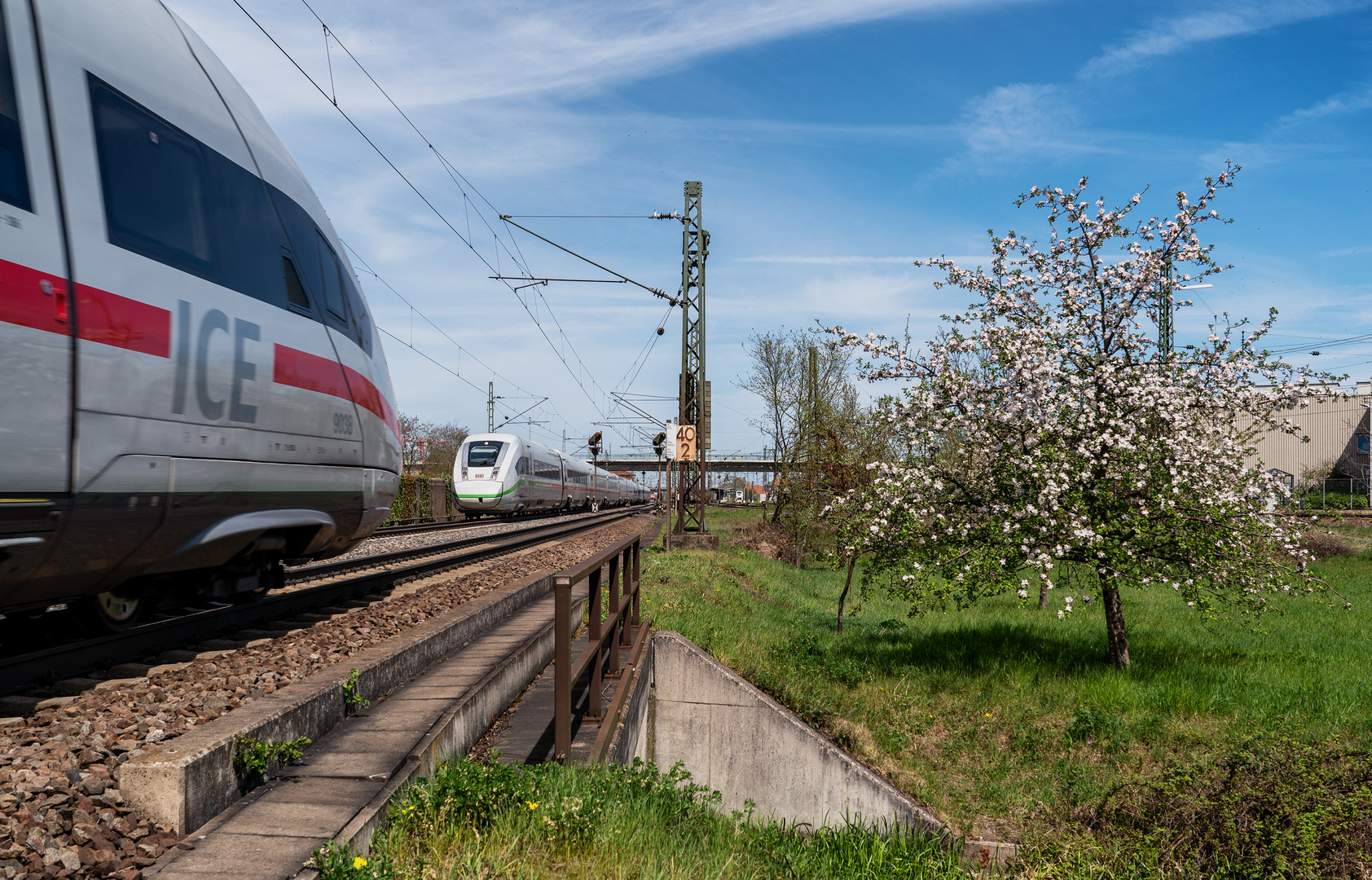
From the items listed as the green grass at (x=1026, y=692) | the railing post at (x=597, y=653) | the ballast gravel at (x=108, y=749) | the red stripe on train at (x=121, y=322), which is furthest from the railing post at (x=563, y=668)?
the green grass at (x=1026, y=692)

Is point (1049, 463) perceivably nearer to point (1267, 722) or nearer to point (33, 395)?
point (1267, 722)

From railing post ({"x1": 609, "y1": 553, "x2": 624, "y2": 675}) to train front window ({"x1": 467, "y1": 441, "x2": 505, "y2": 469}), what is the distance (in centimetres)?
2315

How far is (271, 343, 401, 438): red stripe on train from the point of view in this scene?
609 centimetres

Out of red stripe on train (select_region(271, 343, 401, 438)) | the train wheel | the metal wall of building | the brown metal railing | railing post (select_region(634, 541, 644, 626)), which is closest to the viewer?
the brown metal railing

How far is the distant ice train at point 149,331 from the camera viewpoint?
4.16 metres

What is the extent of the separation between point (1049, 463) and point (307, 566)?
9209mm

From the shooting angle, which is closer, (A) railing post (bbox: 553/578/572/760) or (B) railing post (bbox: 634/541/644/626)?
(A) railing post (bbox: 553/578/572/760)

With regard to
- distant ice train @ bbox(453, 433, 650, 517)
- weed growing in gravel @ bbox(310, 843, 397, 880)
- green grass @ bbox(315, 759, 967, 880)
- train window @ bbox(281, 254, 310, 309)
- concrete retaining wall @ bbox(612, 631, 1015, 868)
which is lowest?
concrete retaining wall @ bbox(612, 631, 1015, 868)

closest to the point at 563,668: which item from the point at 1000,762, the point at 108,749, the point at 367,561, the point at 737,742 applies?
the point at 108,749

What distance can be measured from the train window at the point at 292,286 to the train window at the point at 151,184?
2.86 ft

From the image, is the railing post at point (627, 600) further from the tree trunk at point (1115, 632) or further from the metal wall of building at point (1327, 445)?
the metal wall of building at point (1327, 445)

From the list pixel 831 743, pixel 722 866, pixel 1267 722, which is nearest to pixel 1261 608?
pixel 1267 722

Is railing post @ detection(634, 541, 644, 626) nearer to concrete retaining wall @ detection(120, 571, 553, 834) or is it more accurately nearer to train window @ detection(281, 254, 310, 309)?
concrete retaining wall @ detection(120, 571, 553, 834)

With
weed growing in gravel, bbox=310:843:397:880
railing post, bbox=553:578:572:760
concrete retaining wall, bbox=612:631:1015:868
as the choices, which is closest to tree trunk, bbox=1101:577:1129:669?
concrete retaining wall, bbox=612:631:1015:868
